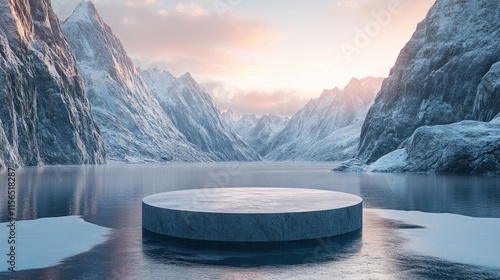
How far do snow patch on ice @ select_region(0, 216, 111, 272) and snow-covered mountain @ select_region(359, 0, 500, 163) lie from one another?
334 ft

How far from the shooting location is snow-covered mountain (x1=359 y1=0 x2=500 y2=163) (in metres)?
117

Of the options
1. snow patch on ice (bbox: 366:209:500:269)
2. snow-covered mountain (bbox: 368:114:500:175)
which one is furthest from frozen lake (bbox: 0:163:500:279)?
snow-covered mountain (bbox: 368:114:500:175)

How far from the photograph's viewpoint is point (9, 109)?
94.7 metres

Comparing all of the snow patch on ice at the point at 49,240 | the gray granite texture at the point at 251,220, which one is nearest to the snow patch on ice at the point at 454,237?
the gray granite texture at the point at 251,220

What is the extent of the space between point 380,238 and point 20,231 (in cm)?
1474

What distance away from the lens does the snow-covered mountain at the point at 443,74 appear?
11738 cm

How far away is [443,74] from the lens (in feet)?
419

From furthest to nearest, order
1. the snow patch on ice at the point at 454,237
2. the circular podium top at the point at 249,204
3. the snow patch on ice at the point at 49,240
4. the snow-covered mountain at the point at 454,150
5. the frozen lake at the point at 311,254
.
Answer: the snow-covered mountain at the point at 454,150
the circular podium top at the point at 249,204
the snow patch on ice at the point at 454,237
the snow patch on ice at the point at 49,240
the frozen lake at the point at 311,254

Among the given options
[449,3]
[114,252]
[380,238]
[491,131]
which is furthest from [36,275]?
[449,3]

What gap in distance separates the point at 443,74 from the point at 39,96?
121m

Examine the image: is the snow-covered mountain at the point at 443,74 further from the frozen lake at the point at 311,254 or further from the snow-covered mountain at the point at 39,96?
the snow-covered mountain at the point at 39,96

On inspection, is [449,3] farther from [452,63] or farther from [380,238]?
[380,238]

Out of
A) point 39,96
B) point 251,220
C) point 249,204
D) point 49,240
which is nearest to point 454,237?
point 251,220

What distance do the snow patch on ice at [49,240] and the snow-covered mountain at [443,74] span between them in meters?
102
